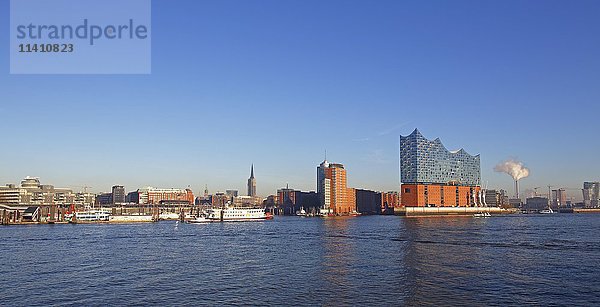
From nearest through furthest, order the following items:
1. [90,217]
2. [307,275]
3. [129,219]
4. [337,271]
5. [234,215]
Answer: [307,275] → [337,271] → [90,217] → [234,215] → [129,219]

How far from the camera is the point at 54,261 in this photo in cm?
4562

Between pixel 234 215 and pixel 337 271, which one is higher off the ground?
pixel 337 271

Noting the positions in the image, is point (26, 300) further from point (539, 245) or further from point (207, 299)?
point (539, 245)

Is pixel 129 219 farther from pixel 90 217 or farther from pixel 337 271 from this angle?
pixel 337 271

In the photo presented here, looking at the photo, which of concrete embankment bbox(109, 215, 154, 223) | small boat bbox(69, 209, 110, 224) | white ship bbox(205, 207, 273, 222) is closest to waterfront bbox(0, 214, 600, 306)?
white ship bbox(205, 207, 273, 222)

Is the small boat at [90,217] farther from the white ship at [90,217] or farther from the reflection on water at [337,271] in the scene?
the reflection on water at [337,271]

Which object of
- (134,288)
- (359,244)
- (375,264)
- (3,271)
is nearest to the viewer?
(134,288)

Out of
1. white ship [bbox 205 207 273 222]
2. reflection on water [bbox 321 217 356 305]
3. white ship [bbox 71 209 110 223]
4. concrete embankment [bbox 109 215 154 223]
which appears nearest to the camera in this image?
reflection on water [bbox 321 217 356 305]

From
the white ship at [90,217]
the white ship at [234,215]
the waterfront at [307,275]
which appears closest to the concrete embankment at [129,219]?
the white ship at [90,217]

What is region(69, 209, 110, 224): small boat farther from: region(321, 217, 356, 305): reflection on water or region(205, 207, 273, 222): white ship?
region(321, 217, 356, 305): reflection on water

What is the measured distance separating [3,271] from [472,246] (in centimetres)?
4433

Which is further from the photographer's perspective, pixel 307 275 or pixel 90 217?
pixel 90 217

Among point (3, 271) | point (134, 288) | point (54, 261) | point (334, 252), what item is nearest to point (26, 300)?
point (134, 288)

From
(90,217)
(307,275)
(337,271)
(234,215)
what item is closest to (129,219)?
(90,217)
